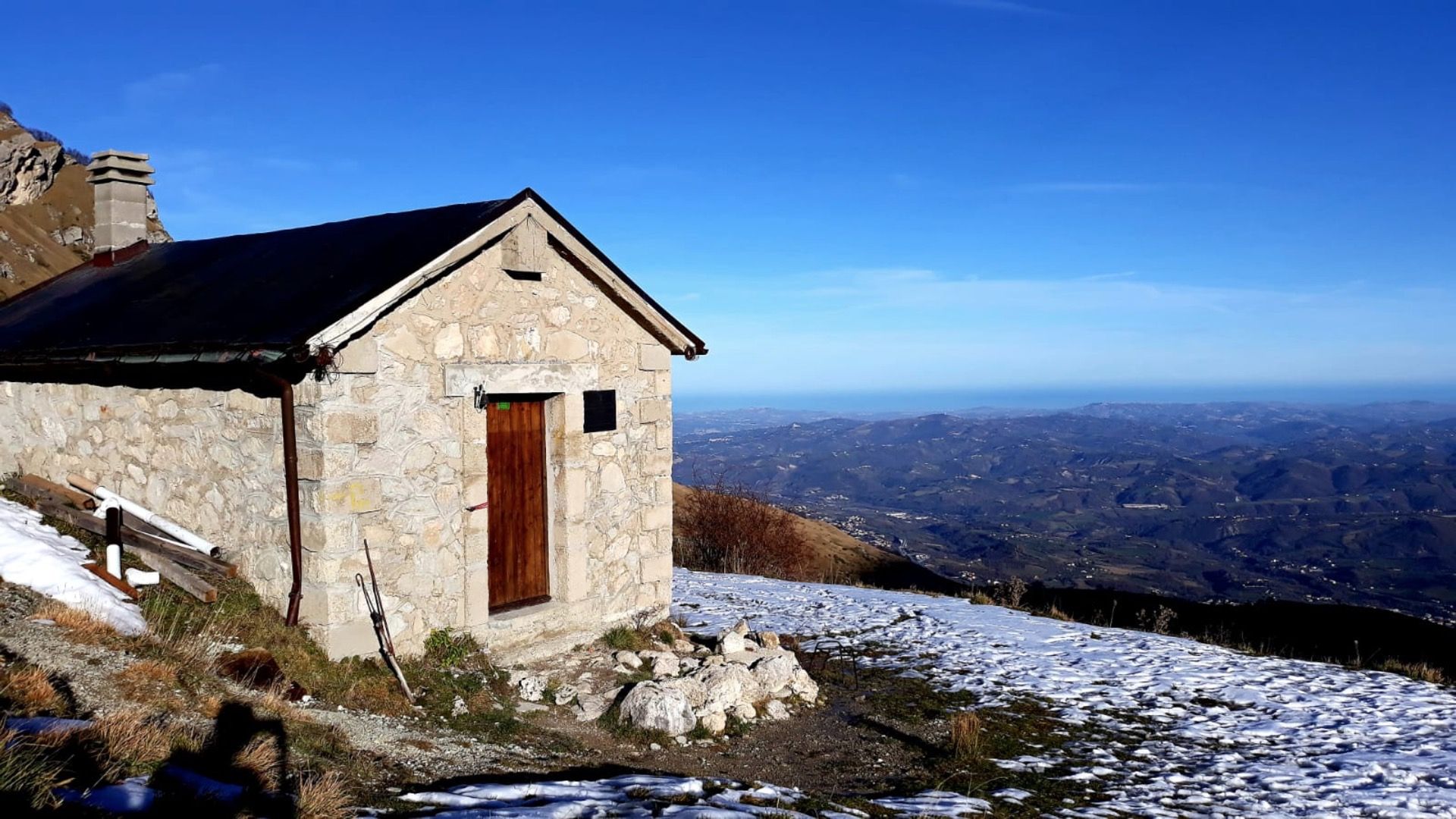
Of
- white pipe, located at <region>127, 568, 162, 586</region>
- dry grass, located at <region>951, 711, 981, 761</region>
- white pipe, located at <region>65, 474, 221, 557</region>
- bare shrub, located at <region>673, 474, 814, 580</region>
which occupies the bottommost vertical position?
bare shrub, located at <region>673, 474, 814, 580</region>

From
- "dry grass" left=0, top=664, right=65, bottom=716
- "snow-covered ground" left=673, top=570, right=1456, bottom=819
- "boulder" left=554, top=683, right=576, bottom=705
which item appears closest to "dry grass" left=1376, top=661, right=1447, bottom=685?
"snow-covered ground" left=673, top=570, right=1456, bottom=819

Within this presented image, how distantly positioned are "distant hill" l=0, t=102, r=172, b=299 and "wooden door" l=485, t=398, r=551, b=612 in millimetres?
26818

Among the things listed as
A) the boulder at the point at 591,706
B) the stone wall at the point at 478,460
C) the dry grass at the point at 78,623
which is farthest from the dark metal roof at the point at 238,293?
the boulder at the point at 591,706

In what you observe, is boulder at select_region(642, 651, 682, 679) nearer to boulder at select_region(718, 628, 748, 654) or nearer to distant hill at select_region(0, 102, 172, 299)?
boulder at select_region(718, 628, 748, 654)

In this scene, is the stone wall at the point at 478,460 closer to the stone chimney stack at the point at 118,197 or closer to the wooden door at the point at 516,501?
the wooden door at the point at 516,501

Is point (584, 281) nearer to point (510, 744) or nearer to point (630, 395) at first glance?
point (630, 395)

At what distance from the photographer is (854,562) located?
28156 millimetres

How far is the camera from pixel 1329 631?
570 inches

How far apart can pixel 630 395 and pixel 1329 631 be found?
12494 mm

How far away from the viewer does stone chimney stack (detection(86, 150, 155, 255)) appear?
498 inches

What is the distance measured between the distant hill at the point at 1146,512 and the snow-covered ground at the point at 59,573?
36.1m

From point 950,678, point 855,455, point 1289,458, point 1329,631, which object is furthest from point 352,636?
point 1289,458

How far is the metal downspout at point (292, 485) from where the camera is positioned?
7.19 metres

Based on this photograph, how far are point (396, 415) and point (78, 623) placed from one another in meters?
2.68
